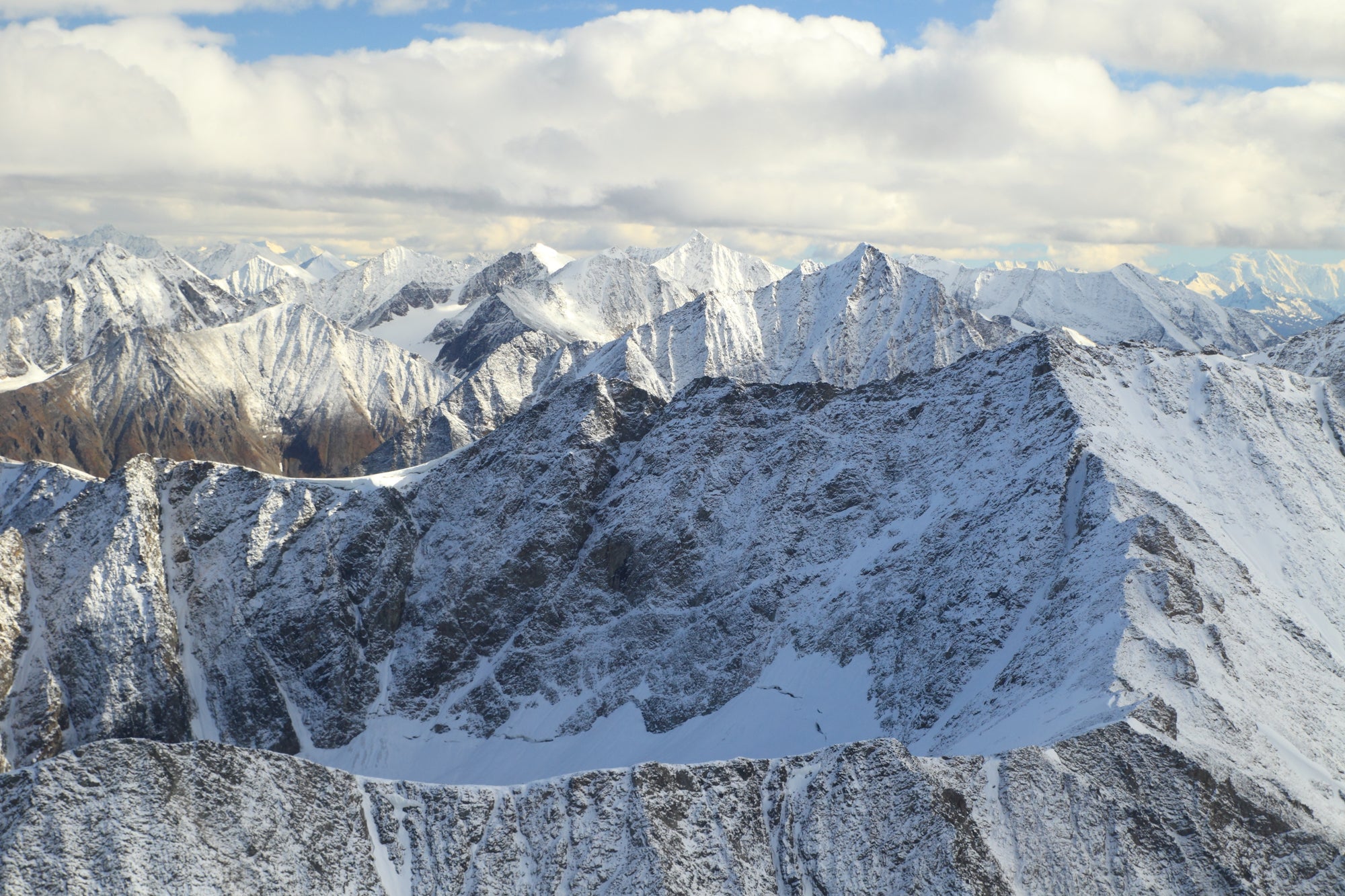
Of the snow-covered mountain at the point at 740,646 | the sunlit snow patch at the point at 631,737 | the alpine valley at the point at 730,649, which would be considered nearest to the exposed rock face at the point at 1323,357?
the alpine valley at the point at 730,649

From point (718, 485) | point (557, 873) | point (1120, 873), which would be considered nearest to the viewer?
point (1120, 873)

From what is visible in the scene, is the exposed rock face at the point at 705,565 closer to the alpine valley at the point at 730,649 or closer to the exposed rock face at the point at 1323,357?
the alpine valley at the point at 730,649

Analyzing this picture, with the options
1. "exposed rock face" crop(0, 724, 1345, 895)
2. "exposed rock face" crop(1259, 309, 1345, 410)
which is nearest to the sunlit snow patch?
"exposed rock face" crop(0, 724, 1345, 895)

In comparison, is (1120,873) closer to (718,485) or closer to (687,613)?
(687,613)

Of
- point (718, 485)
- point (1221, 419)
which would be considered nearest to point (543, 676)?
point (718, 485)

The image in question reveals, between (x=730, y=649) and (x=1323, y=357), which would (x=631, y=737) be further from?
(x=1323, y=357)

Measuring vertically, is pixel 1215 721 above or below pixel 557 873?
above

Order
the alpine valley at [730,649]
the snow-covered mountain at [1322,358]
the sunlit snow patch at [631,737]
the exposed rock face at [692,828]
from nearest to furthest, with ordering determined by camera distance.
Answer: the exposed rock face at [692,828]
the alpine valley at [730,649]
the sunlit snow patch at [631,737]
the snow-covered mountain at [1322,358]
